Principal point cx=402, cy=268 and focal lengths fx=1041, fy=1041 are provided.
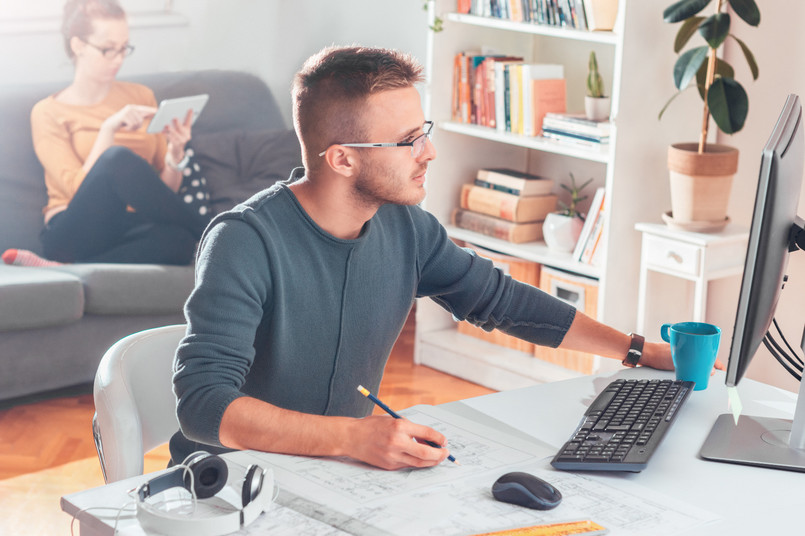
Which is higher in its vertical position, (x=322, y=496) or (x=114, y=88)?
(x=114, y=88)

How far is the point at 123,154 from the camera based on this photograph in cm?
386

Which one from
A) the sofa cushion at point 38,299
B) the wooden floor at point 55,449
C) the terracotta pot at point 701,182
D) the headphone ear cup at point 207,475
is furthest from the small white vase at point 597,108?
the headphone ear cup at point 207,475

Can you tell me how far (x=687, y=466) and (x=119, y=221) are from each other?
2.91 metres

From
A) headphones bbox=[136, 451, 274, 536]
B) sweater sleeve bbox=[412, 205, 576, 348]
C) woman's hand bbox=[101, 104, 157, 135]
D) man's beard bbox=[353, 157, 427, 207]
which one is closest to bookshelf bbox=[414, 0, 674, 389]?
woman's hand bbox=[101, 104, 157, 135]

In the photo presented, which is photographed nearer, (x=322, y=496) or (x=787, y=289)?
(x=322, y=496)

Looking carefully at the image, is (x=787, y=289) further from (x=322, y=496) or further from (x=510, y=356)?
(x=322, y=496)

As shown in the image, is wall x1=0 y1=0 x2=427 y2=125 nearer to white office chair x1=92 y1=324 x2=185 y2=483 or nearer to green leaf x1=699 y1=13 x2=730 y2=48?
green leaf x1=699 y1=13 x2=730 y2=48

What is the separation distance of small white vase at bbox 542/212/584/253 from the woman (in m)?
1.34

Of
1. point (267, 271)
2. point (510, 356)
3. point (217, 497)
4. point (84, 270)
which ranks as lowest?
point (510, 356)

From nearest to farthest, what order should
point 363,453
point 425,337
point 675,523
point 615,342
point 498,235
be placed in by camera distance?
point 675,523 → point 363,453 → point 615,342 → point 498,235 → point 425,337

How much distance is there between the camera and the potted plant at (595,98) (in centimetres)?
347

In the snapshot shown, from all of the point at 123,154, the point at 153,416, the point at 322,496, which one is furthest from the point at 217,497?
the point at 123,154

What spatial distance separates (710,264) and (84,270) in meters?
2.07

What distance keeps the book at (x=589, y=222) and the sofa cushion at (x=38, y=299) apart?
5.54 ft
